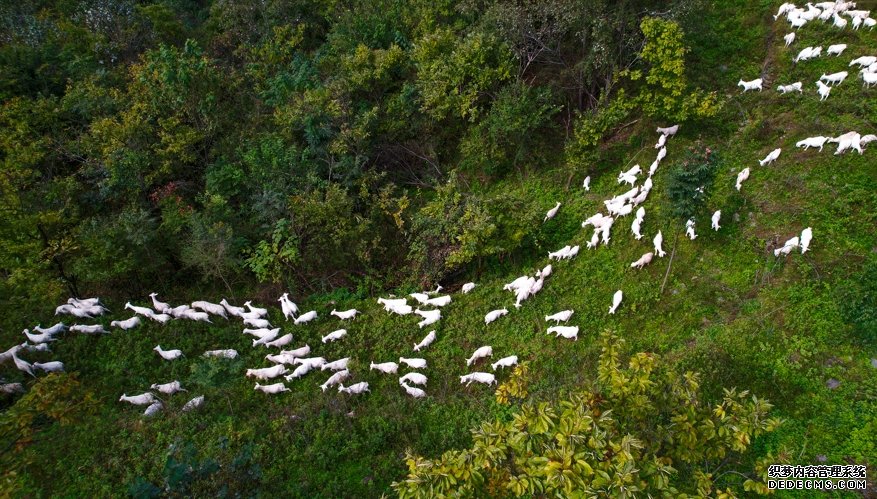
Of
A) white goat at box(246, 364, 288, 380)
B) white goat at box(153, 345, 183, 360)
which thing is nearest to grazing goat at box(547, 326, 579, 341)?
white goat at box(246, 364, 288, 380)

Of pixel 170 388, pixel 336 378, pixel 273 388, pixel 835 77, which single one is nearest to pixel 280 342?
pixel 273 388

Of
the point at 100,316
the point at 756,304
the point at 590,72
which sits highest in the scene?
the point at 590,72

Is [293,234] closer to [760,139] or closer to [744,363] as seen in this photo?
[744,363]

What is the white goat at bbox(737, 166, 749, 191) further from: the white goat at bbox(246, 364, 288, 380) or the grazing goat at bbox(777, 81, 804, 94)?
the white goat at bbox(246, 364, 288, 380)

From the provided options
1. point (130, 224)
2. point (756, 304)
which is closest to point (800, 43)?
point (756, 304)

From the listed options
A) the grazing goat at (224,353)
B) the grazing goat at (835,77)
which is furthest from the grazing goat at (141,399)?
the grazing goat at (835,77)

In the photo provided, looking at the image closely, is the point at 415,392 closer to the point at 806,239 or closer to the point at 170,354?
the point at 170,354
